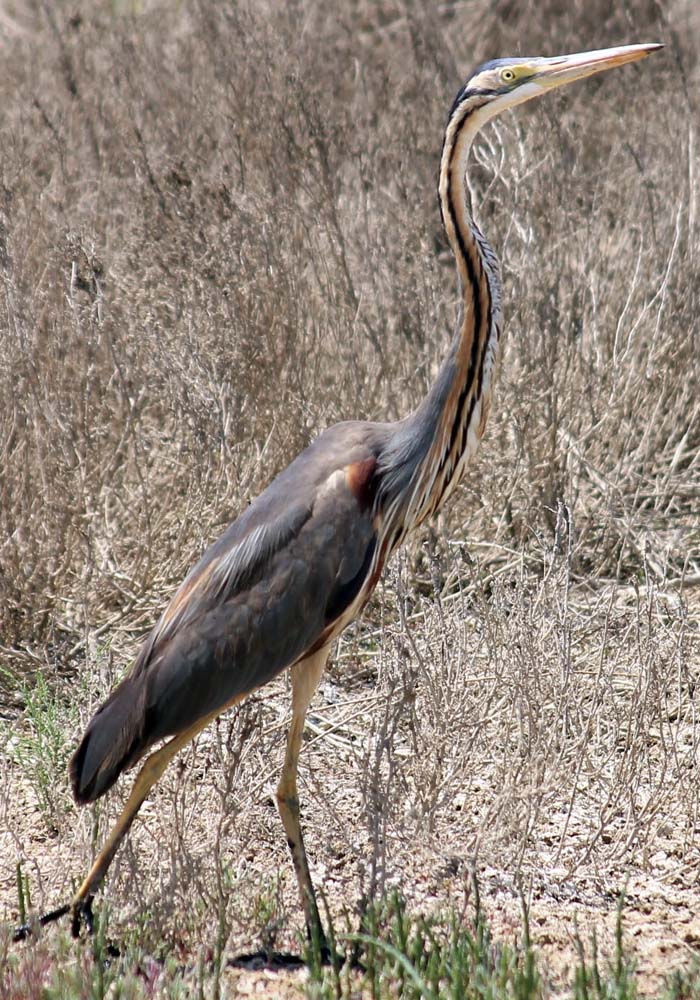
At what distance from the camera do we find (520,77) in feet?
14.2

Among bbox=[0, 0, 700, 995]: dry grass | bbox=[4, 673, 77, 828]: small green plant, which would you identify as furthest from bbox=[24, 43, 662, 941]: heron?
bbox=[4, 673, 77, 828]: small green plant

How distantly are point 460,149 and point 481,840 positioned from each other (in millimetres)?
1991

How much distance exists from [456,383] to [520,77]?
0.93 metres

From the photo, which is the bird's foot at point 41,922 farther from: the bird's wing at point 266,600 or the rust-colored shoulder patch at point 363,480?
the rust-colored shoulder patch at point 363,480

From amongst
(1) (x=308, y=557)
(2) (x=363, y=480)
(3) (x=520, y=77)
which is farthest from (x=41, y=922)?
(3) (x=520, y=77)

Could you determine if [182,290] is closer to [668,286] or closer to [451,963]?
[668,286]

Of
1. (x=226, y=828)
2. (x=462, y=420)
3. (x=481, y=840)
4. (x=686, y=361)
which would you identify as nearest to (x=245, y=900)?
(x=226, y=828)

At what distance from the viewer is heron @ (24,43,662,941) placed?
4.05 meters

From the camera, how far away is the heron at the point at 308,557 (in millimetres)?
4051

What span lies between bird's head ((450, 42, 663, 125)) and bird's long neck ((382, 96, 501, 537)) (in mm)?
35

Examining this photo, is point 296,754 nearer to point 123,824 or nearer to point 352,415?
point 123,824

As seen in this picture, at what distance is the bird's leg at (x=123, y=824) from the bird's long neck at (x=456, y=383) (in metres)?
0.90

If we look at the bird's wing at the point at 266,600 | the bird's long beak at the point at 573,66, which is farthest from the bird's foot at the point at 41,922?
the bird's long beak at the point at 573,66

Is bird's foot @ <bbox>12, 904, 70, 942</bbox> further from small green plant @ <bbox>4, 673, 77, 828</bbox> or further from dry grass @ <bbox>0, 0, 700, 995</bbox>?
small green plant @ <bbox>4, 673, 77, 828</bbox>
